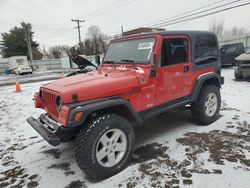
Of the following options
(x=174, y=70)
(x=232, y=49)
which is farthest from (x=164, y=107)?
(x=232, y=49)

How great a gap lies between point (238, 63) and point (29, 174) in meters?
9.49

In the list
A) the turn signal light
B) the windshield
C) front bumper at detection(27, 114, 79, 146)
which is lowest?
front bumper at detection(27, 114, 79, 146)

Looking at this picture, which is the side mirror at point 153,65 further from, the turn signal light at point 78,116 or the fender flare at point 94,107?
the turn signal light at point 78,116

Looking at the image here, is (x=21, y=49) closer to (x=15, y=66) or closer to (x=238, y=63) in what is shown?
(x=15, y=66)

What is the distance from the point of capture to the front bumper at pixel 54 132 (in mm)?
2559

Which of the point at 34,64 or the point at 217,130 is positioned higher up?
the point at 34,64

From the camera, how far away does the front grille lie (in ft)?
9.49

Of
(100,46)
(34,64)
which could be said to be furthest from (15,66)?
(100,46)

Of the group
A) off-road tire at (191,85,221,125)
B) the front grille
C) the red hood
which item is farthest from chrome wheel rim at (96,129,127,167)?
off-road tire at (191,85,221,125)

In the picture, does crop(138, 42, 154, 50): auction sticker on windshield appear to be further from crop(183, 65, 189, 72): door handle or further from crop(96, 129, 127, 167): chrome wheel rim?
crop(96, 129, 127, 167): chrome wheel rim

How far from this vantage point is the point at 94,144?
8.36ft

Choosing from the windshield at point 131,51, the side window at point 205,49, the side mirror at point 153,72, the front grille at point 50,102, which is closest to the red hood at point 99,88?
the front grille at point 50,102

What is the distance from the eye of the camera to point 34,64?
122 feet

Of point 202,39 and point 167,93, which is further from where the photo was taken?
point 202,39
